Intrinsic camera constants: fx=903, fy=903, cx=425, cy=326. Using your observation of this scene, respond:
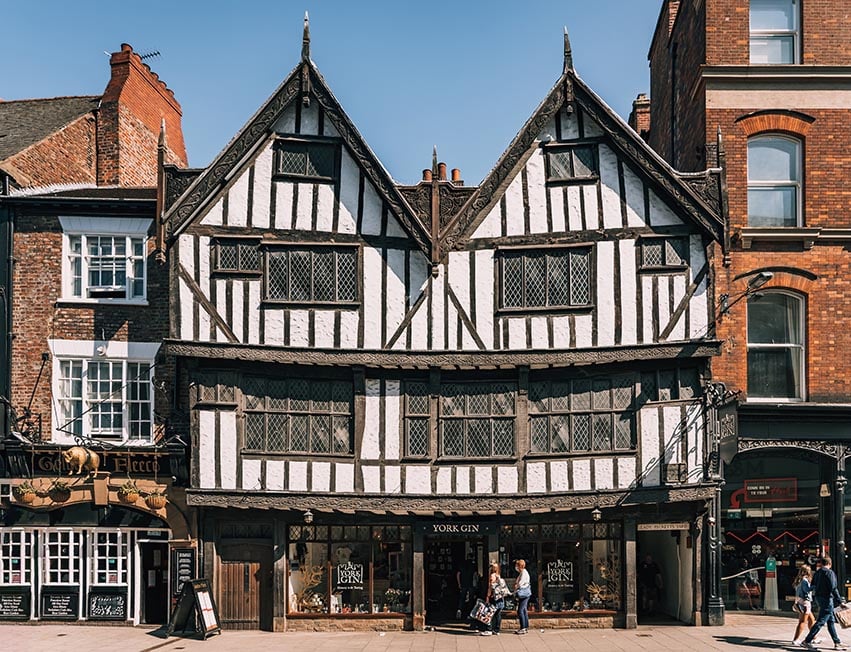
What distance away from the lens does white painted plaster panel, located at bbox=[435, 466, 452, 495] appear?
725 inches

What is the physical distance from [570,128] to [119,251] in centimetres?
1009

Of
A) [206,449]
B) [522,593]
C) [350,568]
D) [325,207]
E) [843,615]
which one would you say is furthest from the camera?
[350,568]

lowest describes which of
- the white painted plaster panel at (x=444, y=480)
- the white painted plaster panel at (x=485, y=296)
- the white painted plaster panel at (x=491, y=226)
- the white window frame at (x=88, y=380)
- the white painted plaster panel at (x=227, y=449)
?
the white painted plaster panel at (x=444, y=480)

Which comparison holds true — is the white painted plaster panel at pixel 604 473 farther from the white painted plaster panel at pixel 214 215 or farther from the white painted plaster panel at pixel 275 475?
the white painted plaster panel at pixel 214 215

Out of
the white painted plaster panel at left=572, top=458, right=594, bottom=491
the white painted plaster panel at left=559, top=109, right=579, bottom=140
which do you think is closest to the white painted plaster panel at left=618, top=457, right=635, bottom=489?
the white painted plaster panel at left=572, top=458, right=594, bottom=491

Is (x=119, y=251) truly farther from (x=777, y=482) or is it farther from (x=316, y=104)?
(x=777, y=482)

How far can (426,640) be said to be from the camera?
1725 centimetres

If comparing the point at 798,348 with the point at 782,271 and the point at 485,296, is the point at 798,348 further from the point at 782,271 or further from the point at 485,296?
the point at 485,296

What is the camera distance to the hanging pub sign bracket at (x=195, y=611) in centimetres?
1736

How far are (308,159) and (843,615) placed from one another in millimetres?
13306

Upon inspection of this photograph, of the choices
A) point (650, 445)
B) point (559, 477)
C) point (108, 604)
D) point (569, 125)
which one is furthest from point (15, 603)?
point (569, 125)

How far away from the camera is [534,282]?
1855 centimetres

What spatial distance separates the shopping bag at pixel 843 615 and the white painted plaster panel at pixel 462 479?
7060mm

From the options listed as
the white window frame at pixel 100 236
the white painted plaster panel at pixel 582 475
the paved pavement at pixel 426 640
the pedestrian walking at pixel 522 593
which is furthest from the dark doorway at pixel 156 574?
the white painted plaster panel at pixel 582 475
